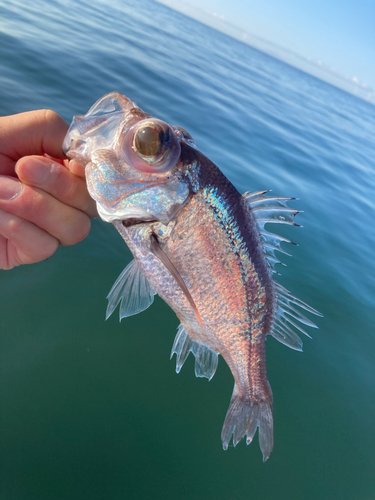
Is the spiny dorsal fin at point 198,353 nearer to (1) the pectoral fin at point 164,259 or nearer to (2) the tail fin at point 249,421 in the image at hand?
(2) the tail fin at point 249,421

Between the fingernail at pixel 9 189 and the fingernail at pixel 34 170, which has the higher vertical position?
the fingernail at pixel 34 170

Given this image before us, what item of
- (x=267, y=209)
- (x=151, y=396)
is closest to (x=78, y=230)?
(x=267, y=209)

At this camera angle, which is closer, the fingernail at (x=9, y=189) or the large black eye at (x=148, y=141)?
the large black eye at (x=148, y=141)

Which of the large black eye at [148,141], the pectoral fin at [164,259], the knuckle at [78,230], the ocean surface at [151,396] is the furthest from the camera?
the ocean surface at [151,396]

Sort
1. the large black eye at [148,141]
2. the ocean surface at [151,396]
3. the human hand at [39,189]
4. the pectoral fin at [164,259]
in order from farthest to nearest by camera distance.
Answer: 1. the ocean surface at [151,396]
2. the human hand at [39,189]
3. the pectoral fin at [164,259]
4. the large black eye at [148,141]

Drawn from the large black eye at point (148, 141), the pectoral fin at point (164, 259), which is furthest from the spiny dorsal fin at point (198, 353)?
the large black eye at point (148, 141)

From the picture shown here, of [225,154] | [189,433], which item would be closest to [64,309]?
[189,433]
